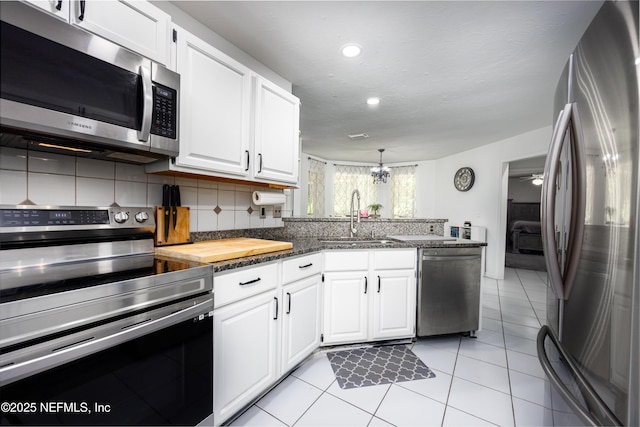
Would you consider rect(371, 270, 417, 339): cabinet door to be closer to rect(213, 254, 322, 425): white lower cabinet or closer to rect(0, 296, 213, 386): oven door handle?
rect(213, 254, 322, 425): white lower cabinet

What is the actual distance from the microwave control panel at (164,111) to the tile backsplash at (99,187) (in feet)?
1.20

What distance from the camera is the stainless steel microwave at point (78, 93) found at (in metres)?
0.85

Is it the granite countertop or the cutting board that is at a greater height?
the cutting board

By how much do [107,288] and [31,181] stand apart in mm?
724

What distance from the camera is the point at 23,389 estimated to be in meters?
0.71

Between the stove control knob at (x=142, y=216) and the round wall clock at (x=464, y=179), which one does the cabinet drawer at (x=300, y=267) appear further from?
the round wall clock at (x=464, y=179)

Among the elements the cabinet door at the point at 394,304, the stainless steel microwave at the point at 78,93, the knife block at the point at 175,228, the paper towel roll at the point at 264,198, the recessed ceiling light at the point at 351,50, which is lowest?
the cabinet door at the point at 394,304

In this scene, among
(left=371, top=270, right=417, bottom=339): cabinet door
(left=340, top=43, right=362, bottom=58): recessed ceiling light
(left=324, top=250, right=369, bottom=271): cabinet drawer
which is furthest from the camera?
(left=371, top=270, right=417, bottom=339): cabinet door

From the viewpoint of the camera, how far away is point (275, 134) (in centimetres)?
195

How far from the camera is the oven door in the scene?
28.0 inches

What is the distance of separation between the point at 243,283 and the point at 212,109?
3.34 ft

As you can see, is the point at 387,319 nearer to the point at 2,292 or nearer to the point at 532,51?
the point at 2,292

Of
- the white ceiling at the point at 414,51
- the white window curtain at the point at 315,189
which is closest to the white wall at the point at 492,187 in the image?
the white ceiling at the point at 414,51

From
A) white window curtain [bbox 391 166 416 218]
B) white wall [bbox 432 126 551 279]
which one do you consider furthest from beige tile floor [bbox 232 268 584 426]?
white window curtain [bbox 391 166 416 218]
